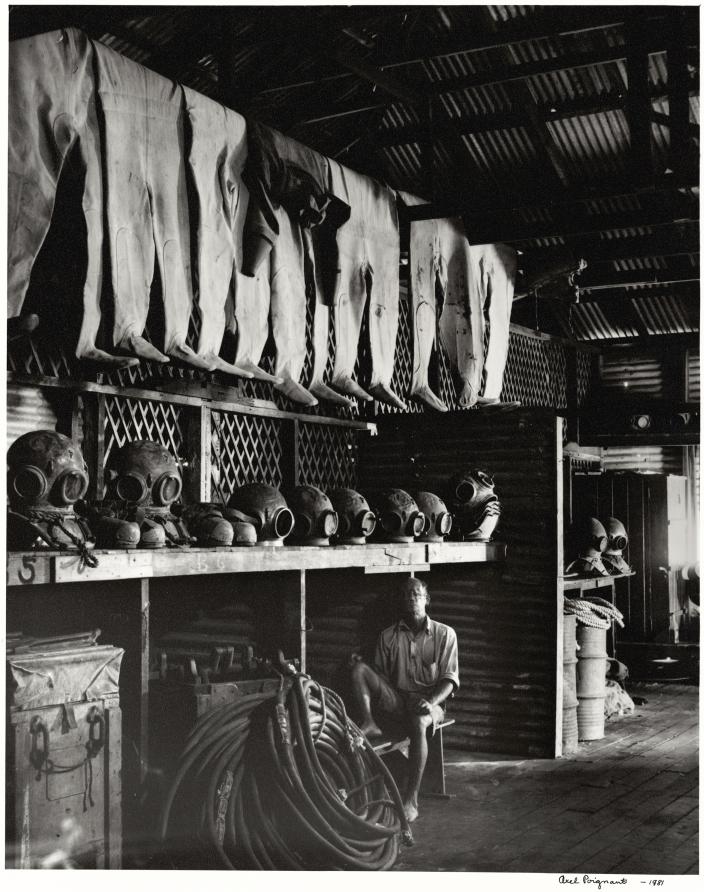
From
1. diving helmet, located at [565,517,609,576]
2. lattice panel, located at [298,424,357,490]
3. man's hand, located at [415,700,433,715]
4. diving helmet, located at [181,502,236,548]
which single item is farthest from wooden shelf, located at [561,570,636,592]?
diving helmet, located at [181,502,236,548]

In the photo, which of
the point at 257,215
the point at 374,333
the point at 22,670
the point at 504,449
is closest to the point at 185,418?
the point at 374,333

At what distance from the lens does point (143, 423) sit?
7109 millimetres

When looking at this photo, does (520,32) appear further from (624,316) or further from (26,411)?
(624,316)

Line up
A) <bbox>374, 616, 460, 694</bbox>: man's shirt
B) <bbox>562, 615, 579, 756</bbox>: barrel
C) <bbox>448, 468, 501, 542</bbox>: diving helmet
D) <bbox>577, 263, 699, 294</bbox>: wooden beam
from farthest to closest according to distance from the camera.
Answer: <bbox>577, 263, 699, 294</bbox>: wooden beam
<bbox>562, 615, 579, 756</bbox>: barrel
<bbox>448, 468, 501, 542</bbox>: diving helmet
<bbox>374, 616, 460, 694</bbox>: man's shirt

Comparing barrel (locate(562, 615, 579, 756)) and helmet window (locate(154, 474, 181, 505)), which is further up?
helmet window (locate(154, 474, 181, 505))

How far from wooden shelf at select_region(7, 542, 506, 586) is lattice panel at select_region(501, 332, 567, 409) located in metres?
4.81

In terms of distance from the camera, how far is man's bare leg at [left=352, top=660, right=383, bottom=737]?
6594 mm

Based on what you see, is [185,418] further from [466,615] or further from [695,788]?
[695,788]

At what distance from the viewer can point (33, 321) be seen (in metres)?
→ 4.70

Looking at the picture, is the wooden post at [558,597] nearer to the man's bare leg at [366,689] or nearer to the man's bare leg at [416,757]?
the man's bare leg at [416,757]

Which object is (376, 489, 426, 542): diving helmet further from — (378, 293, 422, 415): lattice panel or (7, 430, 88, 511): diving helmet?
(7, 430, 88, 511): diving helmet

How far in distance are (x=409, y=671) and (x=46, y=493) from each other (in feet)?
10.2

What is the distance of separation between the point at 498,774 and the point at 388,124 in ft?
19.5

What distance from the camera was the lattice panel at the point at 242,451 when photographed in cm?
772
